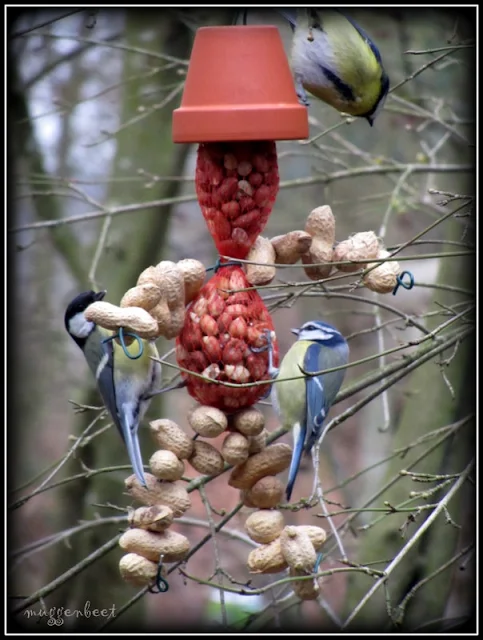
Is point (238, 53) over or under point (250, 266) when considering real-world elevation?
over

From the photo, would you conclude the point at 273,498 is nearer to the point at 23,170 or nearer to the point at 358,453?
the point at 23,170

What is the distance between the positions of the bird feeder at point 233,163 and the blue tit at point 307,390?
0.06 meters

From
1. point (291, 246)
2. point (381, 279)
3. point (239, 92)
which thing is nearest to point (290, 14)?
point (239, 92)

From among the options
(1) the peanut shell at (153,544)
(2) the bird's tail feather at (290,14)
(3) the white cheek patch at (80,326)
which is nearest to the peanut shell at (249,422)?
(1) the peanut shell at (153,544)

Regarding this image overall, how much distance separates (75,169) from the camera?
385 cm

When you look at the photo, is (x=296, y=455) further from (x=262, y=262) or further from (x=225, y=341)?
(x=262, y=262)

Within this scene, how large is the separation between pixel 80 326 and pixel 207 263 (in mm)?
2584

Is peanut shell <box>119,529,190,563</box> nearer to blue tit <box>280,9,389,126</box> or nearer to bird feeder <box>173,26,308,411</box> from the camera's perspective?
bird feeder <box>173,26,308,411</box>

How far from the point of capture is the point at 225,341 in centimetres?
150

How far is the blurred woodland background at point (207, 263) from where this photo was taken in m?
2.10

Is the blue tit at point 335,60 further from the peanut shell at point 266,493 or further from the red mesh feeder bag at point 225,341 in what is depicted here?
the peanut shell at point 266,493

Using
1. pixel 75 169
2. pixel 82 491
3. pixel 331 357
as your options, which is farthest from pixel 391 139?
pixel 331 357

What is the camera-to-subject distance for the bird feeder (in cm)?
140

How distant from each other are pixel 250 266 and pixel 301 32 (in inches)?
21.2
